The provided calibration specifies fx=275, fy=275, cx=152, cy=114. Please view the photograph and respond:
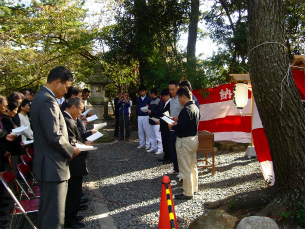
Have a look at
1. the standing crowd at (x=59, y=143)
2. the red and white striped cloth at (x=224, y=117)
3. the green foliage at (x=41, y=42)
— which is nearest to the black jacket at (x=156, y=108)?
the standing crowd at (x=59, y=143)

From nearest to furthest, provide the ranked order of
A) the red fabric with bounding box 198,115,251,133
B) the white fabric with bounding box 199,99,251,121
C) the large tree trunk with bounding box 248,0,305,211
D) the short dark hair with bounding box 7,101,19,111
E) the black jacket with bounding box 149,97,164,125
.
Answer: the large tree trunk with bounding box 248,0,305,211 → the short dark hair with bounding box 7,101,19,111 → the black jacket with bounding box 149,97,164,125 → the red fabric with bounding box 198,115,251,133 → the white fabric with bounding box 199,99,251,121

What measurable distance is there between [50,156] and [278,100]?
304 cm

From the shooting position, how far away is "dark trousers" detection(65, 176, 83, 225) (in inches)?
154

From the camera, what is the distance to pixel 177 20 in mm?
11547

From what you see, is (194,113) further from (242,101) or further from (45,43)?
(45,43)

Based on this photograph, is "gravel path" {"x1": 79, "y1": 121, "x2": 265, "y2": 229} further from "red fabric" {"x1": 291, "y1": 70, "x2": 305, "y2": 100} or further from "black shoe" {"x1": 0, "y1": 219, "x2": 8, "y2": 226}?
"red fabric" {"x1": 291, "y1": 70, "x2": 305, "y2": 100}

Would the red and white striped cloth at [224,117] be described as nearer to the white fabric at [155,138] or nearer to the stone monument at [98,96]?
the white fabric at [155,138]

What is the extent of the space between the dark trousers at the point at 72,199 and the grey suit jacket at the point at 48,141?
3.69 ft

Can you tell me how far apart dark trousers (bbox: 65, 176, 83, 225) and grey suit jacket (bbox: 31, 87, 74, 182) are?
3.69 feet

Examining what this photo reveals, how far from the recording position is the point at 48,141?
281 centimetres

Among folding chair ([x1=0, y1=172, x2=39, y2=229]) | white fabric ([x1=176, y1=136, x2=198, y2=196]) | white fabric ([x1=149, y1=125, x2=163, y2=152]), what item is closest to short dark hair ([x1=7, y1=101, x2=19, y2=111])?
folding chair ([x1=0, y1=172, x2=39, y2=229])

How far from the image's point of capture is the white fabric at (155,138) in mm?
8859

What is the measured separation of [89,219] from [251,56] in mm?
3491

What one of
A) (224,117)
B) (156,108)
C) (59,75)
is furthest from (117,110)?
(59,75)
